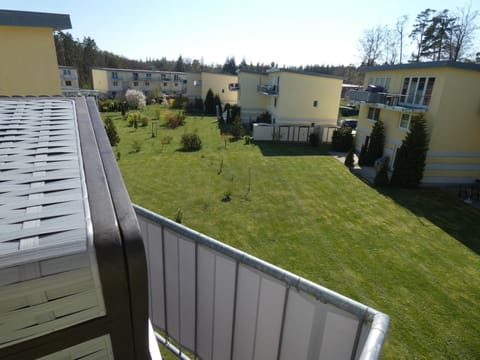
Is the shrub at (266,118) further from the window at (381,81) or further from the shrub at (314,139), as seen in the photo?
the window at (381,81)

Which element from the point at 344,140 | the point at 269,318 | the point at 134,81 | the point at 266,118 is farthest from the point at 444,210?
the point at 134,81

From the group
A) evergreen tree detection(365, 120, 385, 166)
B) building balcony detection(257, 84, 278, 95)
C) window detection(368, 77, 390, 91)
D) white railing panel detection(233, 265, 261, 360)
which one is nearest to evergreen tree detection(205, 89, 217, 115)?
building balcony detection(257, 84, 278, 95)

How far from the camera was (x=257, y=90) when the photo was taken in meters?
33.7

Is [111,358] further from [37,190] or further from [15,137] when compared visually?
[15,137]

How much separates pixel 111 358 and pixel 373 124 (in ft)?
70.8

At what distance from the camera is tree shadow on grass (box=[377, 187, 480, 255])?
10898 mm

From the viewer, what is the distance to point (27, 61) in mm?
6008

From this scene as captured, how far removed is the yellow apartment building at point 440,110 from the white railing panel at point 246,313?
1573 centimetres

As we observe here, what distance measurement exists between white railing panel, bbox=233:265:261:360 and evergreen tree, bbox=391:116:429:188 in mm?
15326

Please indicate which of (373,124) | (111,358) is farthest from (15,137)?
(373,124)

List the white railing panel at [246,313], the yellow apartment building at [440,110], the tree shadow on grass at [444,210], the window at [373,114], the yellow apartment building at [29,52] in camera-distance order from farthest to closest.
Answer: the window at [373,114] → the yellow apartment building at [440,110] → the tree shadow on grass at [444,210] → the yellow apartment building at [29,52] → the white railing panel at [246,313]

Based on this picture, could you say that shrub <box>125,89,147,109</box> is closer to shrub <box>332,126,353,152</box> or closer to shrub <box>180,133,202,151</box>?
shrub <box>180,133,202,151</box>

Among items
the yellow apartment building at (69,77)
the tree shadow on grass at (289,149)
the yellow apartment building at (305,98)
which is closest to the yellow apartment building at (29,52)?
the tree shadow on grass at (289,149)

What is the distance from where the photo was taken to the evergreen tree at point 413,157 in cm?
1485
